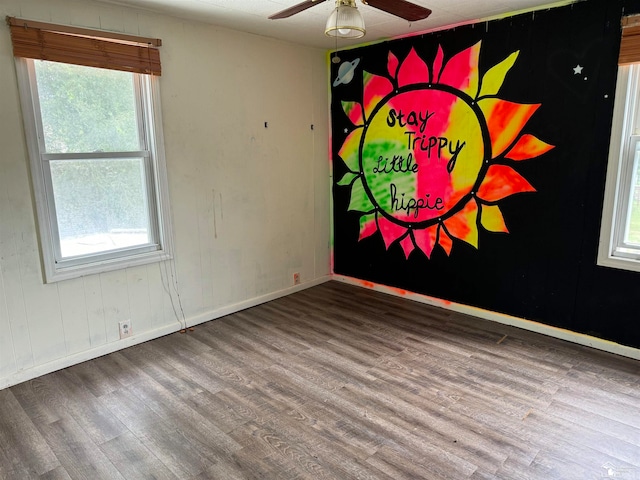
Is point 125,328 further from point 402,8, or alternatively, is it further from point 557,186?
point 557,186

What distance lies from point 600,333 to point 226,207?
298cm

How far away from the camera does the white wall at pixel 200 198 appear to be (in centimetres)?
267

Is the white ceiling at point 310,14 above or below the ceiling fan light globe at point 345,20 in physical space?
above

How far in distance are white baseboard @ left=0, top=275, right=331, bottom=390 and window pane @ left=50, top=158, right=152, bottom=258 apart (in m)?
0.69

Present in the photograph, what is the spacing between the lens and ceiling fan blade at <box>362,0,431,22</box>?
1.95 m

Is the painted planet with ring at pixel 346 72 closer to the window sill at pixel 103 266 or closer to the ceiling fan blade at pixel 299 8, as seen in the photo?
the ceiling fan blade at pixel 299 8

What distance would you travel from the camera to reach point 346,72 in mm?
→ 4254

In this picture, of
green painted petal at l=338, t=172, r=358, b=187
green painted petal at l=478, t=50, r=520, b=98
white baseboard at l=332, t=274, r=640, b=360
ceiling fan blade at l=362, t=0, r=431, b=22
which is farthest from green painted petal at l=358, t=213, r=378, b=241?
ceiling fan blade at l=362, t=0, r=431, b=22

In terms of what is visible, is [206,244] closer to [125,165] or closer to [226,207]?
[226,207]

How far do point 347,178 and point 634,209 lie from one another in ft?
7.93

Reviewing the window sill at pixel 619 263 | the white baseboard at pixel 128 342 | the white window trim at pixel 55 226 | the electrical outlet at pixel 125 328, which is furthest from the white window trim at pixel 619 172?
the electrical outlet at pixel 125 328

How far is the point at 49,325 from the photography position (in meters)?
2.83

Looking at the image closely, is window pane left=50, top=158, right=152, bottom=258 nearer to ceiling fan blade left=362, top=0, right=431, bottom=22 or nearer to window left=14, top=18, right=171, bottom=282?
window left=14, top=18, right=171, bottom=282

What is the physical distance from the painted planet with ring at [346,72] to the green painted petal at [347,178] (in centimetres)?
89
